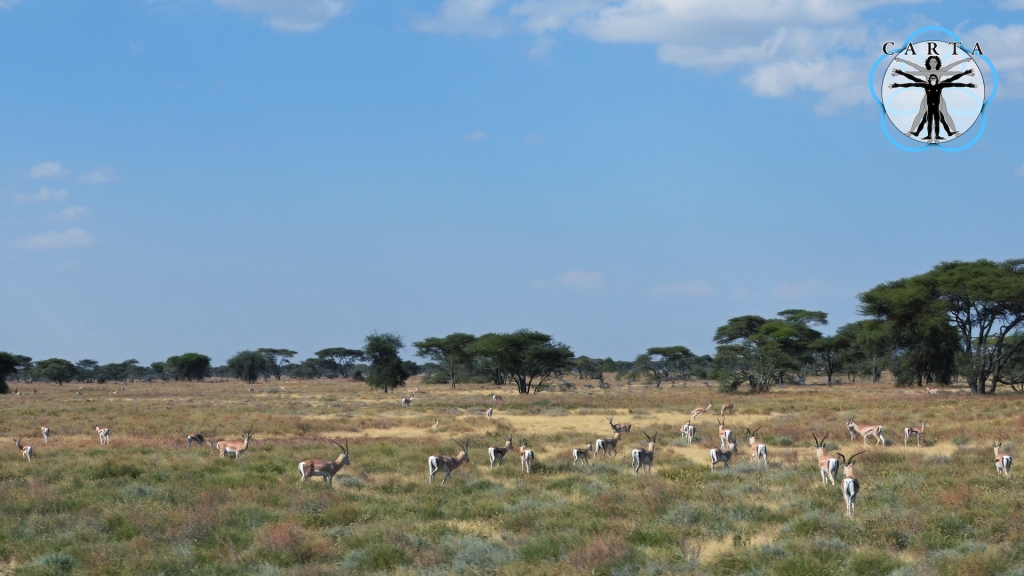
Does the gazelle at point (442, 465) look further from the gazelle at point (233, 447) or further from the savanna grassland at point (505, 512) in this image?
the gazelle at point (233, 447)

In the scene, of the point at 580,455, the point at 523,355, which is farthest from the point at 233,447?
the point at 523,355

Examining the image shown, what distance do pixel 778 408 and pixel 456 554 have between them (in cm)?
3032

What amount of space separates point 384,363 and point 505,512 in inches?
2287

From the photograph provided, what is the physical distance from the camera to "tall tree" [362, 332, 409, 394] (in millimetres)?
69188

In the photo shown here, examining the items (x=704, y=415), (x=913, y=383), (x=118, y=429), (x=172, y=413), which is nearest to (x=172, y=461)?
(x=118, y=429)

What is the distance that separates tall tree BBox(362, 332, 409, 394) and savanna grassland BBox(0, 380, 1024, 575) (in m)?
44.6

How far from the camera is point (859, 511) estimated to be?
12.5 meters

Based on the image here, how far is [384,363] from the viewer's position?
70.1 meters

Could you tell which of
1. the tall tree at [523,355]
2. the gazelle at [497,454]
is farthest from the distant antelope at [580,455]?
the tall tree at [523,355]

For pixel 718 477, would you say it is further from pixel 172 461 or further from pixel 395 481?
pixel 172 461

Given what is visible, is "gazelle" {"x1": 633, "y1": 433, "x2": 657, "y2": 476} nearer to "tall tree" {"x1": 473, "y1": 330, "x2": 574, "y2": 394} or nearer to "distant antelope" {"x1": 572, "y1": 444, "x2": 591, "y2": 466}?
"distant antelope" {"x1": 572, "y1": 444, "x2": 591, "y2": 466}

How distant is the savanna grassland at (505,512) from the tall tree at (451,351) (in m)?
58.5

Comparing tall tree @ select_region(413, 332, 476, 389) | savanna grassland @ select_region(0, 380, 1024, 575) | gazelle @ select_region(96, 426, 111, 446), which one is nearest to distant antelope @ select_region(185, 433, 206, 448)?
savanna grassland @ select_region(0, 380, 1024, 575)

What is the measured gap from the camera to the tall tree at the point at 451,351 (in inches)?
3270
